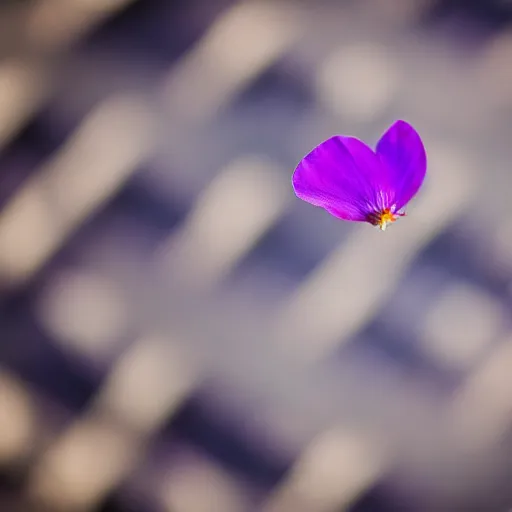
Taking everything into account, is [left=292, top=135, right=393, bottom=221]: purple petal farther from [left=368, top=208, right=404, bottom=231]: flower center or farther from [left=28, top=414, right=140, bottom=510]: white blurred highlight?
[left=28, top=414, right=140, bottom=510]: white blurred highlight

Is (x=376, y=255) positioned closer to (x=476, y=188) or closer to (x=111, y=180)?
(x=476, y=188)

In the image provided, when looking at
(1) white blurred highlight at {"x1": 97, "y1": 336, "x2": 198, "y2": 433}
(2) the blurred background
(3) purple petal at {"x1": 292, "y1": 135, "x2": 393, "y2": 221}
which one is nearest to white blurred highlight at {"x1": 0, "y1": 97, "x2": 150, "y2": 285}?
(2) the blurred background

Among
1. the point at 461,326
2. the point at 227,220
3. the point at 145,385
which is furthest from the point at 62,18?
the point at 461,326

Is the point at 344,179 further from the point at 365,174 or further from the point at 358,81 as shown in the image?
the point at 358,81

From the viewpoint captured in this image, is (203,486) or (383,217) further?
(203,486)

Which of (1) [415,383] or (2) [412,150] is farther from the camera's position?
(1) [415,383]

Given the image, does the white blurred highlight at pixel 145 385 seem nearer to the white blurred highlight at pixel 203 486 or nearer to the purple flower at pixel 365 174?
the white blurred highlight at pixel 203 486

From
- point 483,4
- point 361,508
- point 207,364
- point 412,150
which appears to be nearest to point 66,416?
point 207,364
